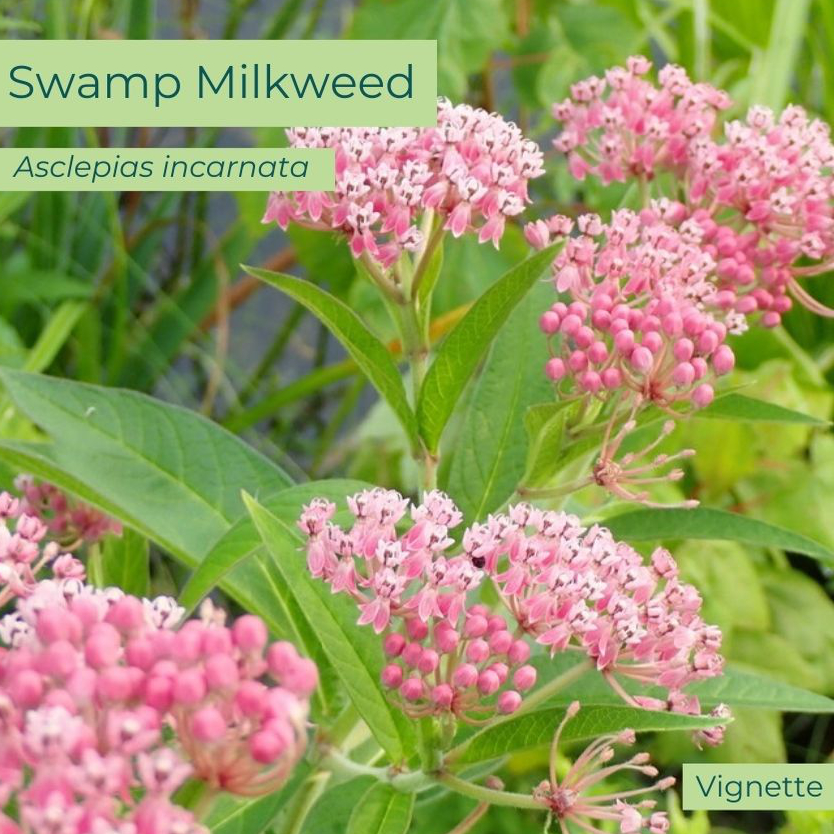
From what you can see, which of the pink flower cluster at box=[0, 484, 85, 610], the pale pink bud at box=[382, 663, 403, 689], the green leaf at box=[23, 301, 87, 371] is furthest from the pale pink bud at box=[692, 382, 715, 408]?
the green leaf at box=[23, 301, 87, 371]

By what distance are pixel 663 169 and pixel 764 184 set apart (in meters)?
0.08

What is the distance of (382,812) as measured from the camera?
23.8 inches

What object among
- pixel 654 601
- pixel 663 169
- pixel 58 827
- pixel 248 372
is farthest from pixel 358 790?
pixel 248 372

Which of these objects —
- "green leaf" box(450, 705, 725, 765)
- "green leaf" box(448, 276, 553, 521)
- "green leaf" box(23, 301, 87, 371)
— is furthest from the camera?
"green leaf" box(23, 301, 87, 371)

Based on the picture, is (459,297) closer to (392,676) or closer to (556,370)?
(556,370)

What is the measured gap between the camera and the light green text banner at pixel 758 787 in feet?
2.25

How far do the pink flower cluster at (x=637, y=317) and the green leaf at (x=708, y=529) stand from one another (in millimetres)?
77

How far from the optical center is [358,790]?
0.67 m

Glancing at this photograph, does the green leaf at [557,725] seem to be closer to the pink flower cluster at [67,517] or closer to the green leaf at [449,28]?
the pink flower cluster at [67,517]

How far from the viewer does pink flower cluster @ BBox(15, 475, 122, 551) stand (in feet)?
2.50

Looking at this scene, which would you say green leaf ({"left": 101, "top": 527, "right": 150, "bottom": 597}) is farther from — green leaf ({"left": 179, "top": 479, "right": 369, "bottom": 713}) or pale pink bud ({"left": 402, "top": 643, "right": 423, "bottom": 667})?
pale pink bud ({"left": 402, "top": 643, "right": 423, "bottom": 667})

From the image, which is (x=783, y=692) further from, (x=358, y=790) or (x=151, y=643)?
(x=151, y=643)

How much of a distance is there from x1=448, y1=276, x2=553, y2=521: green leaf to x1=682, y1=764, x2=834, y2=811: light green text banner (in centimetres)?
19

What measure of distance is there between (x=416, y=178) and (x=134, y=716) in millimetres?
342
